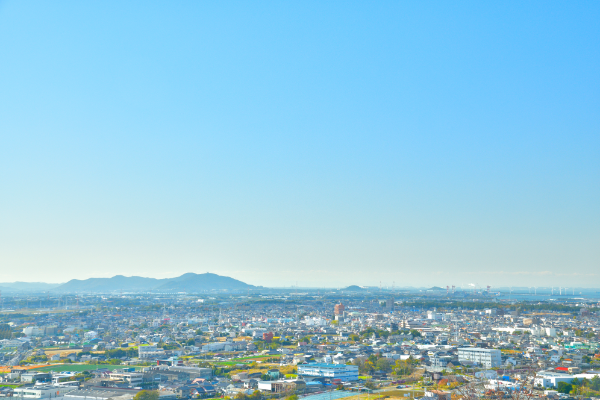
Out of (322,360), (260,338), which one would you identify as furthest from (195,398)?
(260,338)

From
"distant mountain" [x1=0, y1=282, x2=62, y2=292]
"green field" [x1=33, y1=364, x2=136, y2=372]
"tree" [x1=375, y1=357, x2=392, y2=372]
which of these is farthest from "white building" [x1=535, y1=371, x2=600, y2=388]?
"distant mountain" [x1=0, y1=282, x2=62, y2=292]

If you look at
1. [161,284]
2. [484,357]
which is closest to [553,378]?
[484,357]

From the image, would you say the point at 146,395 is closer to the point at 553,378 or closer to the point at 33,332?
the point at 553,378

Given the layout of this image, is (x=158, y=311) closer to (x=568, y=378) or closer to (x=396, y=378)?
(x=396, y=378)

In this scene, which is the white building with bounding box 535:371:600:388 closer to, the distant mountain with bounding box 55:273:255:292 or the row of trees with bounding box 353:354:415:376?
the row of trees with bounding box 353:354:415:376

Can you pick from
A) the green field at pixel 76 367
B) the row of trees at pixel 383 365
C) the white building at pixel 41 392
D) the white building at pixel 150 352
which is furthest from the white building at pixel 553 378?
the white building at pixel 150 352

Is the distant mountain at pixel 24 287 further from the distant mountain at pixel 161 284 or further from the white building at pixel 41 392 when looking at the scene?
the white building at pixel 41 392
